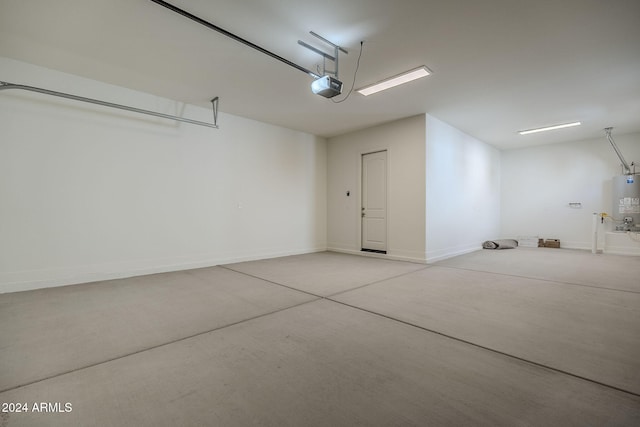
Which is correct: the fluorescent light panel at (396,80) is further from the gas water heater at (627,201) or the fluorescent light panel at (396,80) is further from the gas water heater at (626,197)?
the gas water heater at (627,201)

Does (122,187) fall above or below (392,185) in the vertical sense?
below

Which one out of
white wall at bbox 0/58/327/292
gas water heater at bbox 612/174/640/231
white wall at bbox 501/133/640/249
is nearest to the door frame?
white wall at bbox 0/58/327/292

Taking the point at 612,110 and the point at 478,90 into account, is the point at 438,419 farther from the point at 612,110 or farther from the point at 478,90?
the point at 612,110

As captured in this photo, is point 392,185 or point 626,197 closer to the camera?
point 392,185

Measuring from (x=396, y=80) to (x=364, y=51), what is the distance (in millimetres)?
954

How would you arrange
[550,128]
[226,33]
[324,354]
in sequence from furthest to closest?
1. [550,128]
2. [226,33]
3. [324,354]

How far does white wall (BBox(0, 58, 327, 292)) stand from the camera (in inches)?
149

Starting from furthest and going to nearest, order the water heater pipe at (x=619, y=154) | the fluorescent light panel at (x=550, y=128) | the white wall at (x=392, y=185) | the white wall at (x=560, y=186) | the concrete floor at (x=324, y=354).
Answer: the white wall at (x=560, y=186) → the water heater pipe at (x=619, y=154) → the fluorescent light panel at (x=550, y=128) → the white wall at (x=392, y=185) → the concrete floor at (x=324, y=354)

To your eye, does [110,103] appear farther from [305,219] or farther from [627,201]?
[627,201]

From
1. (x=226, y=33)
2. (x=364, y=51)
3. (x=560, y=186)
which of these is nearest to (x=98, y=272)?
(x=226, y=33)

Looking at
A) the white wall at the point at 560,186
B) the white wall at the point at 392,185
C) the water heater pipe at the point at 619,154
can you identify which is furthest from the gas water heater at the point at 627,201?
the white wall at the point at 392,185

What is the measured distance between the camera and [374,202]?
6766 millimetres

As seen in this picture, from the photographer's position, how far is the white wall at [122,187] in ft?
12.4

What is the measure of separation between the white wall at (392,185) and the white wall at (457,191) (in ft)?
0.66
